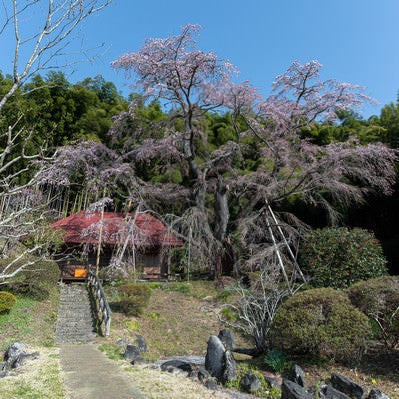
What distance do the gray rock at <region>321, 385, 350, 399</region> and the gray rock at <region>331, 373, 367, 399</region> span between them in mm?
225

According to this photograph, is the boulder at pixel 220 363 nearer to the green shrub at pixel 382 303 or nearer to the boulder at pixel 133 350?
the boulder at pixel 133 350

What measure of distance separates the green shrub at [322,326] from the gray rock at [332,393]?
0.82m

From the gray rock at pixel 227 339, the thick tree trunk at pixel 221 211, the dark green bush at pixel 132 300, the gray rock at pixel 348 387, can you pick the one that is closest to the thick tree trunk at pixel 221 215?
the thick tree trunk at pixel 221 211

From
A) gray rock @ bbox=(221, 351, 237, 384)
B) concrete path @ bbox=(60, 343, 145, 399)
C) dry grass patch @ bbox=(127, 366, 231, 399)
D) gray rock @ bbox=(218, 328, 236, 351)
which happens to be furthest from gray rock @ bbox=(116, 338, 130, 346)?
gray rock @ bbox=(221, 351, 237, 384)

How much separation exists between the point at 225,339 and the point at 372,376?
323 cm

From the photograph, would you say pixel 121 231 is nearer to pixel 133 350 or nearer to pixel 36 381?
pixel 133 350

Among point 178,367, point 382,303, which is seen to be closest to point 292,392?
point 178,367

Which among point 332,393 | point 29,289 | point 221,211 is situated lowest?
point 332,393

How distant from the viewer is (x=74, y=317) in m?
10.3

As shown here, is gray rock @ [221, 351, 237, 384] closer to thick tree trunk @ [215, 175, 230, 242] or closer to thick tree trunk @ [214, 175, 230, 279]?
thick tree trunk @ [214, 175, 230, 279]

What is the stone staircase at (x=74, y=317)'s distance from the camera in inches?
340

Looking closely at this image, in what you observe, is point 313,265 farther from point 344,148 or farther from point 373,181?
point 344,148

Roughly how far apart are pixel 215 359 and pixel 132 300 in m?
4.97

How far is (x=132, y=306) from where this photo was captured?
10125 mm
